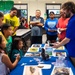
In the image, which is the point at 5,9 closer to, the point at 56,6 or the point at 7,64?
the point at 7,64

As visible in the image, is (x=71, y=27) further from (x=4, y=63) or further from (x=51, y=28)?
(x=51, y=28)

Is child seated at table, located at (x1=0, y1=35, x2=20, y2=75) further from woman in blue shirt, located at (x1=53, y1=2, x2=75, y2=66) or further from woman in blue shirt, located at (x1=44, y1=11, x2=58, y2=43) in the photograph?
woman in blue shirt, located at (x1=44, y1=11, x2=58, y2=43)

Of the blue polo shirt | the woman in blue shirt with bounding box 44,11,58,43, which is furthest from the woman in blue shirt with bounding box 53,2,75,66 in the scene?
the woman in blue shirt with bounding box 44,11,58,43

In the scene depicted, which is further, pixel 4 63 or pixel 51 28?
pixel 51 28

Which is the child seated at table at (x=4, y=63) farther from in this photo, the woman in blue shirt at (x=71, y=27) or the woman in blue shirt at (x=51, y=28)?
the woman in blue shirt at (x=51, y=28)

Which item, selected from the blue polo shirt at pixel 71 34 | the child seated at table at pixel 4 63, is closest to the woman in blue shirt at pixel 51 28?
the blue polo shirt at pixel 71 34

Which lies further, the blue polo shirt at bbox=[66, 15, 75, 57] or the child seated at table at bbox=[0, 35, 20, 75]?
the blue polo shirt at bbox=[66, 15, 75, 57]

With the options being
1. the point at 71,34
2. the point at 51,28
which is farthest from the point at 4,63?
the point at 51,28

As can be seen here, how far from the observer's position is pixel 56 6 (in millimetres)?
18391

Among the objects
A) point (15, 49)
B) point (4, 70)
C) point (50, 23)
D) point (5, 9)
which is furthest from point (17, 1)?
point (4, 70)

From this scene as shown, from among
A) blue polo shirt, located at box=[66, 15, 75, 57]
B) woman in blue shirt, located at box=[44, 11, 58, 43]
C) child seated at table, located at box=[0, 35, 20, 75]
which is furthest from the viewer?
woman in blue shirt, located at box=[44, 11, 58, 43]

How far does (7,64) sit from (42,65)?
478 millimetres

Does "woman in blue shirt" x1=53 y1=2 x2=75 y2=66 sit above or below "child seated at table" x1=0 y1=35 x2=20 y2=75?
above

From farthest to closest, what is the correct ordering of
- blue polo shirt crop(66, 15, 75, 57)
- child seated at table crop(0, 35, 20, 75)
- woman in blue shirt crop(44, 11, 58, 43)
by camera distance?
1. woman in blue shirt crop(44, 11, 58, 43)
2. blue polo shirt crop(66, 15, 75, 57)
3. child seated at table crop(0, 35, 20, 75)
